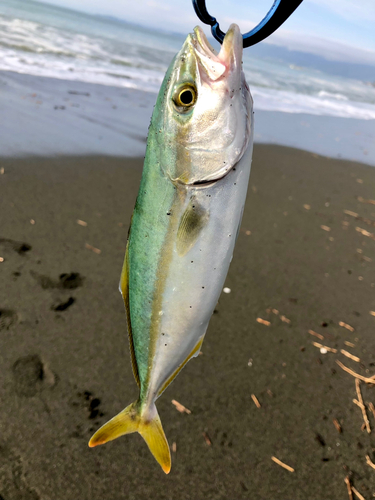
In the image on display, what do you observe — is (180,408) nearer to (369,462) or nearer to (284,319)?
(369,462)

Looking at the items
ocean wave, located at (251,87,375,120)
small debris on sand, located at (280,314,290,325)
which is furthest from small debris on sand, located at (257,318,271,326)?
ocean wave, located at (251,87,375,120)

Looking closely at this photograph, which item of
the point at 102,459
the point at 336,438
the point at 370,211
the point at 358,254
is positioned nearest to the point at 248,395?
the point at 336,438

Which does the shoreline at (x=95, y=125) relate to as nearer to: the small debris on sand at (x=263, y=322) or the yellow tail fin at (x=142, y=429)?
the small debris on sand at (x=263, y=322)

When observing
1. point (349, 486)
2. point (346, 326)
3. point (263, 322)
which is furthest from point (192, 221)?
point (346, 326)

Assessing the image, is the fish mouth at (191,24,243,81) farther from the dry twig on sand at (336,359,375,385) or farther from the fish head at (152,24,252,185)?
the dry twig on sand at (336,359,375,385)

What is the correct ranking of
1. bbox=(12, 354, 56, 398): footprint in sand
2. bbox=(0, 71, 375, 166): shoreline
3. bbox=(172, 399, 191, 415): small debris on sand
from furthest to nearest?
bbox=(0, 71, 375, 166): shoreline
bbox=(172, 399, 191, 415): small debris on sand
bbox=(12, 354, 56, 398): footprint in sand

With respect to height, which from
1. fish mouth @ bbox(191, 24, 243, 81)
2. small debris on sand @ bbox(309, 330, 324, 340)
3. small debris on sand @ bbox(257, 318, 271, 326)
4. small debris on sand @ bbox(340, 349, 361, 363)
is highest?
fish mouth @ bbox(191, 24, 243, 81)

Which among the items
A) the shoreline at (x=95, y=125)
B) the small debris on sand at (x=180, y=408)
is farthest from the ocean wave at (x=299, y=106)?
the small debris on sand at (x=180, y=408)
